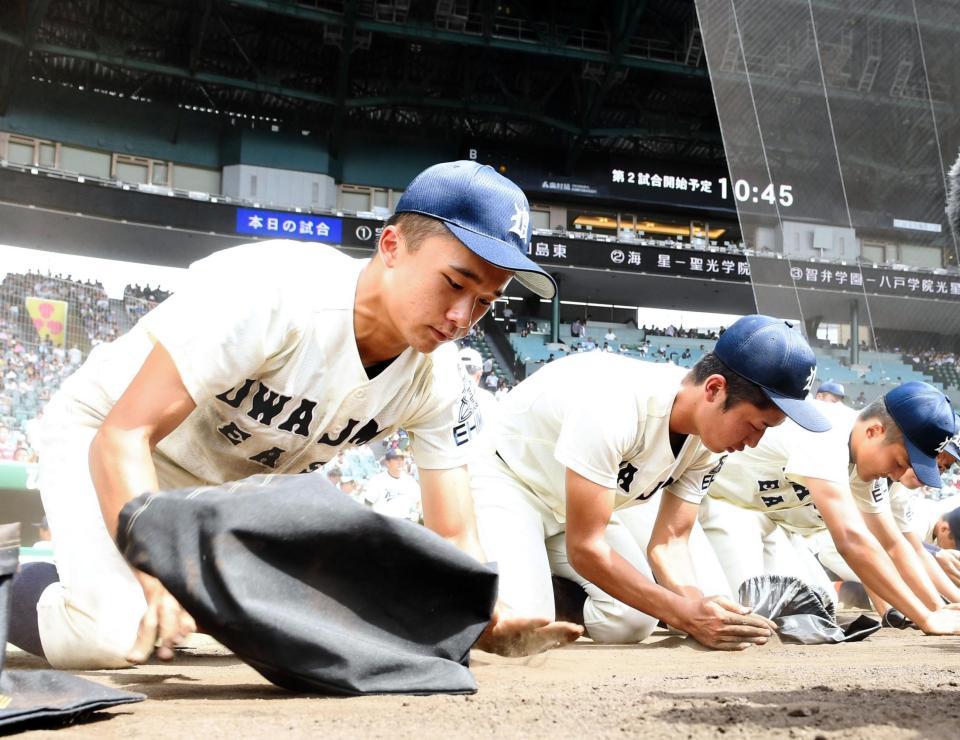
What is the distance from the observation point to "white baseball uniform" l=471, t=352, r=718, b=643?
287 cm

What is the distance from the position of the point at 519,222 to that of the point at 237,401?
29.1 inches

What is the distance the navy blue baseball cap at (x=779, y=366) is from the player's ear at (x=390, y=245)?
1.09 metres

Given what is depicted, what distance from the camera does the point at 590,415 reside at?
2848mm

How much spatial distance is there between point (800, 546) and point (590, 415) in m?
2.61

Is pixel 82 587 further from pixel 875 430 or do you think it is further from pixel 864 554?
pixel 875 430

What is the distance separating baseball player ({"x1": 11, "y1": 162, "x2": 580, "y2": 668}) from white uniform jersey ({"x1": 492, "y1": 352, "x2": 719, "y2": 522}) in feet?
1.41

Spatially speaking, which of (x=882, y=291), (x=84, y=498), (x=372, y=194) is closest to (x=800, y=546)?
(x=882, y=291)

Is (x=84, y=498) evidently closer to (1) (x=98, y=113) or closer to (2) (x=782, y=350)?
(2) (x=782, y=350)

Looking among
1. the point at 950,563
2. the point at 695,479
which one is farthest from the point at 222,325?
the point at 950,563

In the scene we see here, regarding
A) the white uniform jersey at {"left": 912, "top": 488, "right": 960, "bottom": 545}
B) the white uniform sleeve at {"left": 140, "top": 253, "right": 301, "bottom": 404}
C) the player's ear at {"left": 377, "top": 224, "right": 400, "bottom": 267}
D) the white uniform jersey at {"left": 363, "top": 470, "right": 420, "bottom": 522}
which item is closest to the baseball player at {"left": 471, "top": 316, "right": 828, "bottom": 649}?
the player's ear at {"left": 377, "top": 224, "right": 400, "bottom": 267}

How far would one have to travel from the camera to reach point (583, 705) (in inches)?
61.3

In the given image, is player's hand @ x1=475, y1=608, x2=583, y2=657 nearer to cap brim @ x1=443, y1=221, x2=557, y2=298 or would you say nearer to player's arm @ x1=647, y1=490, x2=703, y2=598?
cap brim @ x1=443, y1=221, x2=557, y2=298

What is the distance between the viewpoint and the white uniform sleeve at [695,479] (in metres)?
3.24

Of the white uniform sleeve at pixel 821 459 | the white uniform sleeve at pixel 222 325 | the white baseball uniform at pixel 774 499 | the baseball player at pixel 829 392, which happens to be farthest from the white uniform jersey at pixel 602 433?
the baseball player at pixel 829 392
